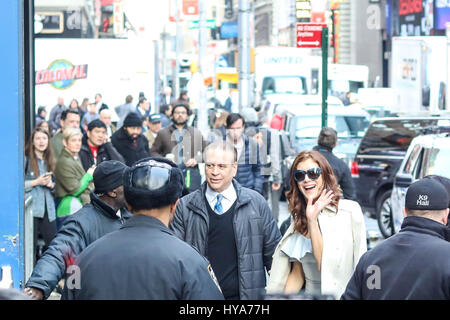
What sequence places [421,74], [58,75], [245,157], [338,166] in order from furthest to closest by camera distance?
[58,75]
[421,74]
[245,157]
[338,166]

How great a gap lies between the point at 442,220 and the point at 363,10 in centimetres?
5376

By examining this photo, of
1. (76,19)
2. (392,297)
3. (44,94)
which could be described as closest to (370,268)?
(392,297)

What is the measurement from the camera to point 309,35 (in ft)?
53.9

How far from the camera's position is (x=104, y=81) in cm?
3359

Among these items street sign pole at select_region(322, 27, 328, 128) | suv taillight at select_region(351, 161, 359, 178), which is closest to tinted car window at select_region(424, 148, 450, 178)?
street sign pole at select_region(322, 27, 328, 128)

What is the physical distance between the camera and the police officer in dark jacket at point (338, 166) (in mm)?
11516

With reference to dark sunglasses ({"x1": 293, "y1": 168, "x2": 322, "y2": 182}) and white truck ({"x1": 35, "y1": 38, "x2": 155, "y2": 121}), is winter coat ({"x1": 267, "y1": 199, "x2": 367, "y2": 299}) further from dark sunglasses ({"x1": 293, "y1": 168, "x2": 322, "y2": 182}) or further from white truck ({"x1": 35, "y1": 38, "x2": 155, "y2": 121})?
white truck ({"x1": 35, "y1": 38, "x2": 155, "y2": 121})

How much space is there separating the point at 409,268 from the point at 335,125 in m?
17.1

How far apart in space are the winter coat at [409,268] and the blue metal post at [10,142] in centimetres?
288

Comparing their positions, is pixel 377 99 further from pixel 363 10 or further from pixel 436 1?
pixel 363 10

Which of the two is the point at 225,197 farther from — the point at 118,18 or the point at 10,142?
the point at 118,18

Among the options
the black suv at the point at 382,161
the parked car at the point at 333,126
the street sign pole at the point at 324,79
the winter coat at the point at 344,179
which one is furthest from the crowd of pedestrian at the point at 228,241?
the parked car at the point at 333,126

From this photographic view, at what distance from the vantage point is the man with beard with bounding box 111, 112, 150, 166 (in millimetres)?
14070

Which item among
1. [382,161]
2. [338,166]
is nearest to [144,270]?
[338,166]
